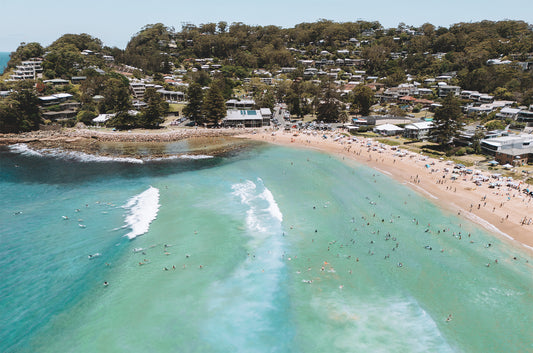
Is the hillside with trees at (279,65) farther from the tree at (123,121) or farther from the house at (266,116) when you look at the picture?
the house at (266,116)

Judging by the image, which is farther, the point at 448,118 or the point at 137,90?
the point at 137,90

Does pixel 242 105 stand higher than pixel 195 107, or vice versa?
pixel 242 105

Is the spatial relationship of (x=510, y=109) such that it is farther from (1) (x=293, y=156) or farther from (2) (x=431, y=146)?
(1) (x=293, y=156)

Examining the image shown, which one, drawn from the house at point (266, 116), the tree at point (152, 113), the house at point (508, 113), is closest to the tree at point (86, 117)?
the tree at point (152, 113)

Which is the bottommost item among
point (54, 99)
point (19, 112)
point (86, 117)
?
point (86, 117)

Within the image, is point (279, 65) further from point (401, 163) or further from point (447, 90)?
point (401, 163)

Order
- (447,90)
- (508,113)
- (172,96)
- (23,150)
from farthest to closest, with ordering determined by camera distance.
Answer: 1. (172,96)
2. (447,90)
3. (508,113)
4. (23,150)

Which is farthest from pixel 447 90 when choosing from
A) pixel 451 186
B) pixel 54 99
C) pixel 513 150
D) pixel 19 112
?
pixel 19 112
